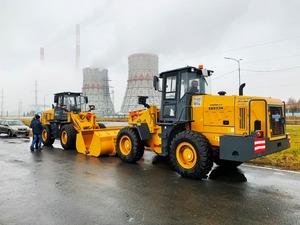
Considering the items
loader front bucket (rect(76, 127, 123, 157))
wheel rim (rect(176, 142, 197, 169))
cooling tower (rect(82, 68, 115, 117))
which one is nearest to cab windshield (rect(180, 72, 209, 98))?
wheel rim (rect(176, 142, 197, 169))

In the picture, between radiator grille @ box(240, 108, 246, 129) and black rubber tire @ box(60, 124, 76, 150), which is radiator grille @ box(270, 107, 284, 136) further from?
black rubber tire @ box(60, 124, 76, 150)

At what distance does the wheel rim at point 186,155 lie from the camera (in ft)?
21.9

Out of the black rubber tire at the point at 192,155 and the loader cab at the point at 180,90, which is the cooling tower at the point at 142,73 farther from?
the black rubber tire at the point at 192,155

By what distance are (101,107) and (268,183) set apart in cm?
5347

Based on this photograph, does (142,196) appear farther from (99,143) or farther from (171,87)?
(99,143)

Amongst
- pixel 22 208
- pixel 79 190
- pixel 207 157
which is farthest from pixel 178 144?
pixel 22 208

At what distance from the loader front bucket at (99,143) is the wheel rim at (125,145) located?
1.02m

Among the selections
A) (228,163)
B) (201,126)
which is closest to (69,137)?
(201,126)

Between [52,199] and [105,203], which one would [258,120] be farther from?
[52,199]

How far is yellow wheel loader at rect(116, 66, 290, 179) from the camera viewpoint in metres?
6.09

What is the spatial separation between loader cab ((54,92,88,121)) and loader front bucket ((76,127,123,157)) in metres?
3.14

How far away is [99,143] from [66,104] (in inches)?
187

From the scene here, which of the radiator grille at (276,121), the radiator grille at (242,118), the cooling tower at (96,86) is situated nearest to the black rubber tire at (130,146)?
the radiator grille at (242,118)

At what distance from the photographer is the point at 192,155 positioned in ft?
22.0
